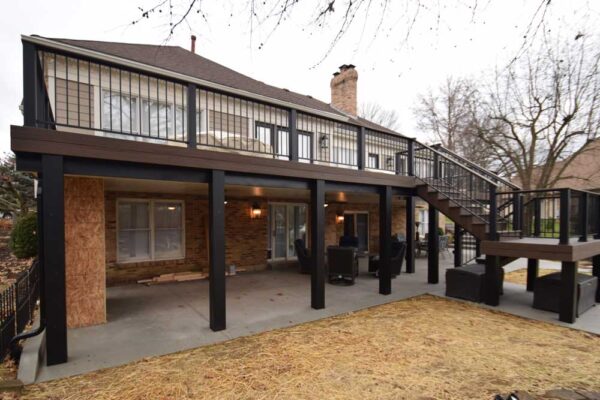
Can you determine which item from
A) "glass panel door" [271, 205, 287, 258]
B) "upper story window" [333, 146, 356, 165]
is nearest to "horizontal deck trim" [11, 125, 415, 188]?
"upper story window" [333, 146, 356, 165]

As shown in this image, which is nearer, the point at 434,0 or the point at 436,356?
the point at 434,0

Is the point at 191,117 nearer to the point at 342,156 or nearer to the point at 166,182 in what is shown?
the point at 166,182

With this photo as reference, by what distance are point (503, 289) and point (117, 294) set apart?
924 centimetres

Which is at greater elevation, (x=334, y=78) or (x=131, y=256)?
(x=334, y=78)

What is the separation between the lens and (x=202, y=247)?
8977 millimetres

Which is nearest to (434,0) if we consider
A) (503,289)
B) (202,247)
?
(503,289)

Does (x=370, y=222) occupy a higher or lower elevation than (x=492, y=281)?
higher

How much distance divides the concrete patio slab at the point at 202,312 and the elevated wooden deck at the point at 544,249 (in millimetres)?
1147

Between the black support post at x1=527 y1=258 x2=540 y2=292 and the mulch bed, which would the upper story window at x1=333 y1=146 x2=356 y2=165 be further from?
the mulch bed

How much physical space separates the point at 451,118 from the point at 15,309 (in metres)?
21.8

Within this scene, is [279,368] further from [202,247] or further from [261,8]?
[202,247]

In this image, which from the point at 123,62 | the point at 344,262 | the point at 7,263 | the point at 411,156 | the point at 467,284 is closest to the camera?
the point at 467,284

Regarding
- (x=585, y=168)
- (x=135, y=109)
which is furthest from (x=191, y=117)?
(x=585, y=168)

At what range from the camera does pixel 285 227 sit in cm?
1113
